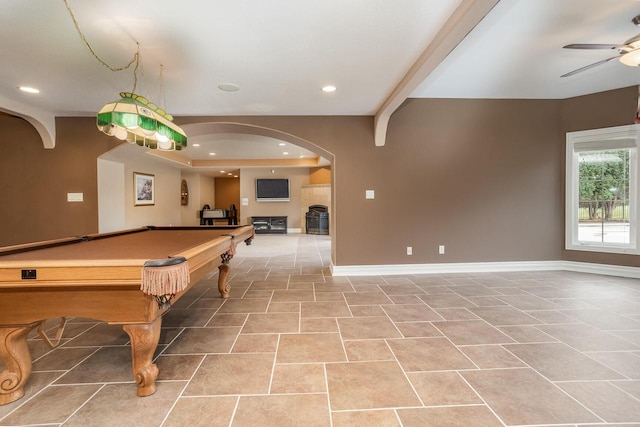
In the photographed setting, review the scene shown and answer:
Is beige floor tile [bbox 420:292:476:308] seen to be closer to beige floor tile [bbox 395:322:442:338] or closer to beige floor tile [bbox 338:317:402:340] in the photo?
beige floor tile [bbox 395:322:442:338]

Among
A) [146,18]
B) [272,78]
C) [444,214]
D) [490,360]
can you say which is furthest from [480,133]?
[146,18]

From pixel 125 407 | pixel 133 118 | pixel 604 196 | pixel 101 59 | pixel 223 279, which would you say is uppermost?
pixel 101 59

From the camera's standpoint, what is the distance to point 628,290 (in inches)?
137

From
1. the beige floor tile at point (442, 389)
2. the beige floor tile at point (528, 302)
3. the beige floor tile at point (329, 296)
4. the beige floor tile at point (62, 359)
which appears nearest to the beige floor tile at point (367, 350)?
the beige floor tile at point (442, 389)

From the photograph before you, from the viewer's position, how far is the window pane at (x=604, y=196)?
414 centimetres

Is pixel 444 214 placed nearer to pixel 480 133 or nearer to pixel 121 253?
pixel 480 133

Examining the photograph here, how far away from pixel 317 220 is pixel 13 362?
8.27m

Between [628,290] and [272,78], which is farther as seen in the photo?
[628,290]

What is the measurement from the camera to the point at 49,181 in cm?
439

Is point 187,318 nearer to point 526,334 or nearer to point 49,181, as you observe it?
point 526,334

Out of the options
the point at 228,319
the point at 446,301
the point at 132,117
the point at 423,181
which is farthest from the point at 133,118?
the point at 423,181

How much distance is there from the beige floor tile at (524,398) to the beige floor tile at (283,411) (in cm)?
94

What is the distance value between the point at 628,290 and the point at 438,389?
3505 millimetres

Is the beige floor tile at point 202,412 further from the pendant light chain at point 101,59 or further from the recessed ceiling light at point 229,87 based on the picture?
the recessed ceiling light at point 229,87
